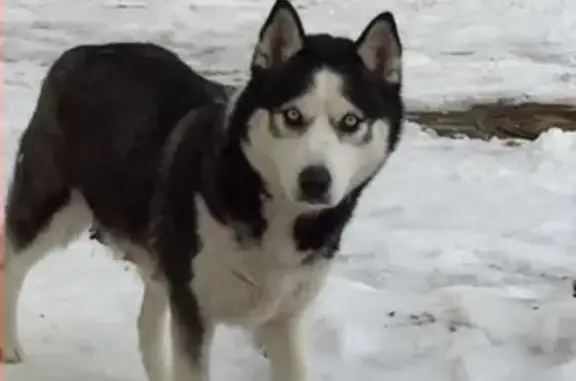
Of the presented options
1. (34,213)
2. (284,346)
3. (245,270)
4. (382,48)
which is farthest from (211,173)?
(34,213)

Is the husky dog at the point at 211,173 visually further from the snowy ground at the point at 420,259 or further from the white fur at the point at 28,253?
the snowy ground at the point at 420,259

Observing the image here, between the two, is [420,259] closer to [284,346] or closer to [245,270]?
[284,346]

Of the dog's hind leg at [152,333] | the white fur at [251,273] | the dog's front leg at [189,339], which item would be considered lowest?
the dog's hind leg at [152,333]

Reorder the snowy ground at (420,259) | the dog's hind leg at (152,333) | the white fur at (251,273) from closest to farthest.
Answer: the white fur at (251,273), the dog's hind leg at (152,333), the snowy ground at (420,259)

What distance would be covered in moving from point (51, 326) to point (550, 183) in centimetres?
230

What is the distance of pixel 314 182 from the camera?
A: 2518mm

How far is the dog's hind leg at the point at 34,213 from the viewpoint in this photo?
3.26 m

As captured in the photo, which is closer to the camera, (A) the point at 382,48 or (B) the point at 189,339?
(A) the point at 382,48

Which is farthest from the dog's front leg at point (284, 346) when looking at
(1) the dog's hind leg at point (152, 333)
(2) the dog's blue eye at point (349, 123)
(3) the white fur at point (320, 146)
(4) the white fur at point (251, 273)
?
(2) the dog's blue eye at point (349, 123)

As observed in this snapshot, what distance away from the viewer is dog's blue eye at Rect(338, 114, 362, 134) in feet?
8.48

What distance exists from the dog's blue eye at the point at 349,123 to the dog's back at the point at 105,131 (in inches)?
22.1

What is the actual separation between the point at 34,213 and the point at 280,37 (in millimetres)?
993

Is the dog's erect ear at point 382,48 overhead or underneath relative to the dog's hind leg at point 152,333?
overhead

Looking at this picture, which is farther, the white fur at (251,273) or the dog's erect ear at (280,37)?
the white fur at (251,273)
